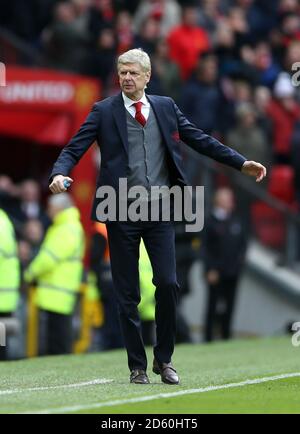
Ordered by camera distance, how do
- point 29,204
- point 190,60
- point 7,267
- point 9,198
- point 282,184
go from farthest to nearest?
point 190,60 < point 282,184 < point 29,204 < point 9,198 < point 7,267

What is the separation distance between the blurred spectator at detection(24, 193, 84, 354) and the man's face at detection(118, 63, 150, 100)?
5.97m

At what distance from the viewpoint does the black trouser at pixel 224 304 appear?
57.9 ft

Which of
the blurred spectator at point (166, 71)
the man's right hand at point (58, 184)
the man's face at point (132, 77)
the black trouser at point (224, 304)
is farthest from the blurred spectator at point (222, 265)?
the man's right hand at point (58, 184)

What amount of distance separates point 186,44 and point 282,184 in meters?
2.70

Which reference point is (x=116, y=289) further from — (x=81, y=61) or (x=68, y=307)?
(x=81, y=61)

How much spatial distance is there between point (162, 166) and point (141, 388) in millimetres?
1540

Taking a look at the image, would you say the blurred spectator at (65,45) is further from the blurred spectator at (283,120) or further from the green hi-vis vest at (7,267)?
the green hi-vis vest at (7,267)

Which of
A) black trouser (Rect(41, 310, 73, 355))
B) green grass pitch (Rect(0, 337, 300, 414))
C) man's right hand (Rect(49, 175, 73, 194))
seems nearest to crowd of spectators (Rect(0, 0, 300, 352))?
black trouser (Rect(41, 310, 73, 355))

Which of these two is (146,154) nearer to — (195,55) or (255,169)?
(255,169)

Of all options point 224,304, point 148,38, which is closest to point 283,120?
point 148,38

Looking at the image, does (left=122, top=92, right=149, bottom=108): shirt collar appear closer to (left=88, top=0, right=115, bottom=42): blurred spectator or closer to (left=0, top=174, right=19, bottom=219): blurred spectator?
(left=0, top=174, right=19, bottom=219): blurred spectator

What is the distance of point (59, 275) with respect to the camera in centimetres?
1491

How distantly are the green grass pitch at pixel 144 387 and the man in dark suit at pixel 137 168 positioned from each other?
1.63 ft

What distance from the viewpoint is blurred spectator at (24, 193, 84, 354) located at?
14805 mm
